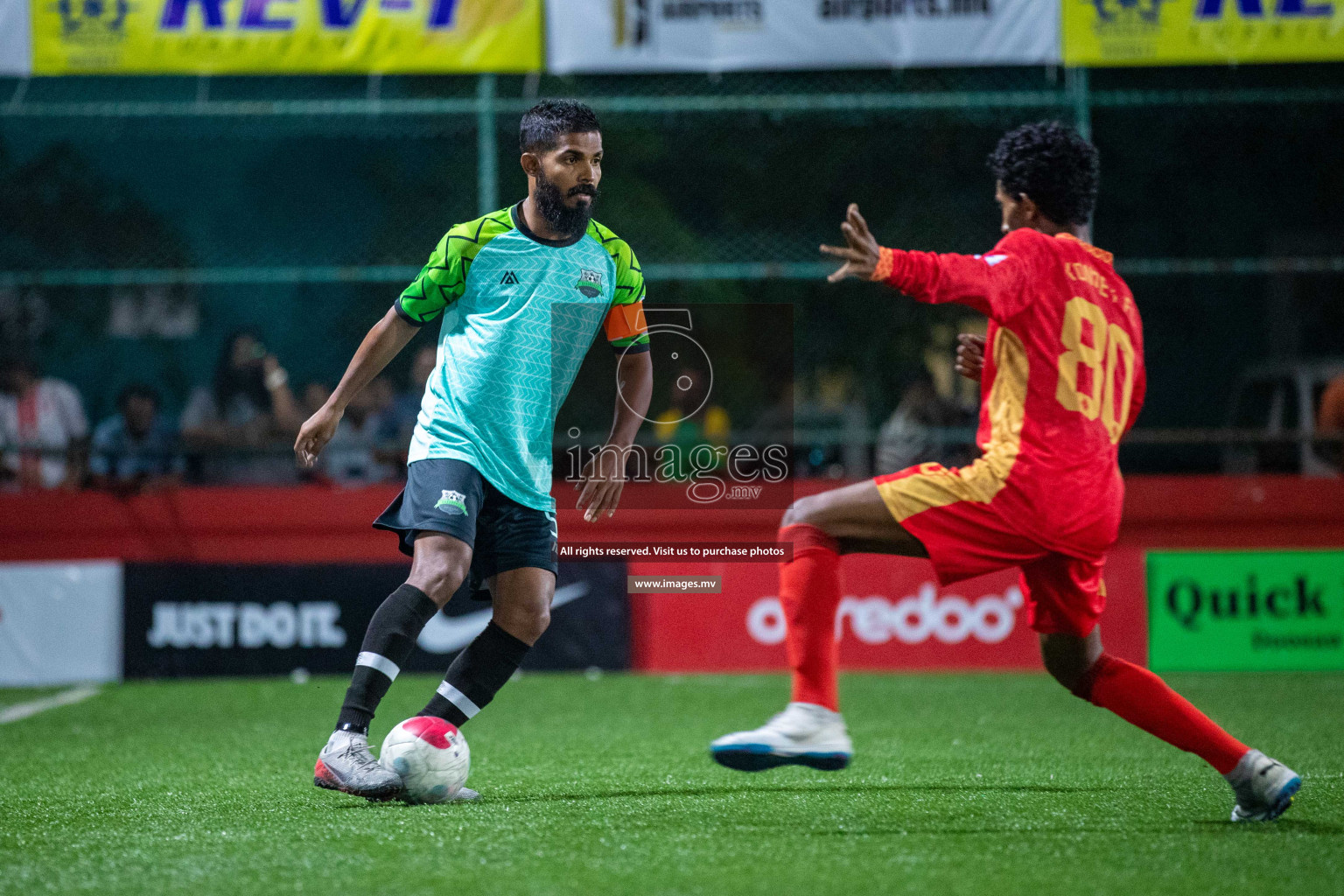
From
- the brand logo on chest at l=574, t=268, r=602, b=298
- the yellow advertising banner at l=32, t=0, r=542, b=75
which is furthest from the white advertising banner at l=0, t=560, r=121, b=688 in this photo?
the brand logo on chest at l=574, t=268, r=602, b=298

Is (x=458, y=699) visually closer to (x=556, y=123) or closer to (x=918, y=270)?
(x=556, y=123)

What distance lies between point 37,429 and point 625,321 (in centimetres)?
662

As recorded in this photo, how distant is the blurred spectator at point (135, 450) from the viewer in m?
9.70

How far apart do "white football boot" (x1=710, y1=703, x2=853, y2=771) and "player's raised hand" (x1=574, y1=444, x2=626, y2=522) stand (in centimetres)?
121

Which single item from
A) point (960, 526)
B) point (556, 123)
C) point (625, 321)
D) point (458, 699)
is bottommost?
point (458, 699)

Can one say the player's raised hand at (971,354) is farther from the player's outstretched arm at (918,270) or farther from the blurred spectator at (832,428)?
the blurred spectator at (832,428)

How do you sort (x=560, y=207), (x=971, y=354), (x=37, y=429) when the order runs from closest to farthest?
1. (x=971, y=354)
2. (x=560, y=207)
3. (x=37, y=429)

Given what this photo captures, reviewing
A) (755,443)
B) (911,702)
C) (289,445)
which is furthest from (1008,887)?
(289,445)

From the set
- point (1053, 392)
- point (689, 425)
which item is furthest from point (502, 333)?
point (689, 425)

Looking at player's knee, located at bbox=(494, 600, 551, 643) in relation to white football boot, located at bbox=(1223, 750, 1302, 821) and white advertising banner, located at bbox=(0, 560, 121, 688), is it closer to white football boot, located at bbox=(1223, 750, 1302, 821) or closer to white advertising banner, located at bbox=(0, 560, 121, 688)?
white football boot, located at bbox=(1223, 750, 1302, 821)

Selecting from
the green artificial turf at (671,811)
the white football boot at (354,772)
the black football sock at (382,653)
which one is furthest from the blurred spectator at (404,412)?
the white football boot at (354,772)

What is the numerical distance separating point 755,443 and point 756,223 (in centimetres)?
567

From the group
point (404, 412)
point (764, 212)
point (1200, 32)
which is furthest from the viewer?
point (764, 212)

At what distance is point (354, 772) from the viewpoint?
443cm
